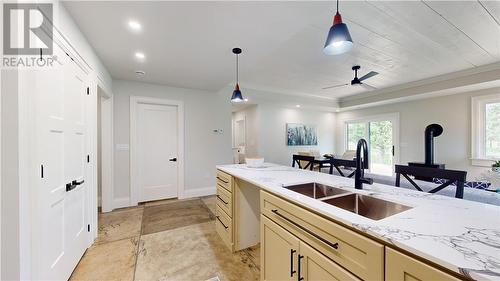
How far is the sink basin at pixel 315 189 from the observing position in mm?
1627

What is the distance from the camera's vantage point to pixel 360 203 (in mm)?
1404

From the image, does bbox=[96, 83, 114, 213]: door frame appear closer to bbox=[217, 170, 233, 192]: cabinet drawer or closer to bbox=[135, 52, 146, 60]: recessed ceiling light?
bbox=[135, 52, 146, 60]: recessed ceiling light

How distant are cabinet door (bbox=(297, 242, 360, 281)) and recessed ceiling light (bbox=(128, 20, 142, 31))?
99.3 inches

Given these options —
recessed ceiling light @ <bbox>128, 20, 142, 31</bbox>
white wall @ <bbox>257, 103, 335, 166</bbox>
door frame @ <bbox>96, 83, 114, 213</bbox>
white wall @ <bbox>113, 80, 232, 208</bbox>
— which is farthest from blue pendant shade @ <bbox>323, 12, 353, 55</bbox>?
white wall @ <bbox>257, 103, 335, 166</bbox>

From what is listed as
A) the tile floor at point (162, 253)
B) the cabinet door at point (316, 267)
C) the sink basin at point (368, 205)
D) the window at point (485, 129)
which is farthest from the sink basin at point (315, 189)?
the window at point (485, 129)

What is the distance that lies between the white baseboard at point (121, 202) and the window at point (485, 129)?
7.15m

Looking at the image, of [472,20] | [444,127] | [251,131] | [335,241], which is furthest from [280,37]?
[444,127]

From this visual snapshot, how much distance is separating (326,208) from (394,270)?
14.1 inches

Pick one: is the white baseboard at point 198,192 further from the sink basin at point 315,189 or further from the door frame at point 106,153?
the sink basin at point 315,189

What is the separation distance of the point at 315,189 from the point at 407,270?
108 cm

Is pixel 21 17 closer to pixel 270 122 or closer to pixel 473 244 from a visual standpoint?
pixel 473 244

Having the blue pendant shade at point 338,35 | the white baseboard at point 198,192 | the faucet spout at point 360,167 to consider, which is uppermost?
the blue pendant shade at point 338,35

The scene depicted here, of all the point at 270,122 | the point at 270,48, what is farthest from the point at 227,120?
the point at 270,48

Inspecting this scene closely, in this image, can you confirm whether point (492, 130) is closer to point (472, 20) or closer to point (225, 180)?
point (472, 20)
